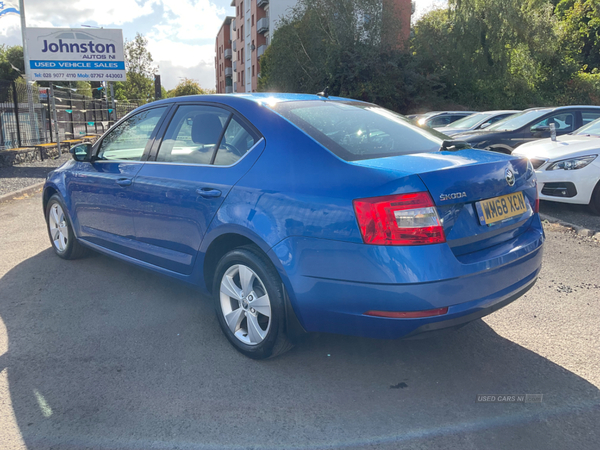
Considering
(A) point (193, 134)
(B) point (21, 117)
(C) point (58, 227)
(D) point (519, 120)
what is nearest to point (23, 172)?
(B) point (21, 117)

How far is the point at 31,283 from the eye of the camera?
4.74m

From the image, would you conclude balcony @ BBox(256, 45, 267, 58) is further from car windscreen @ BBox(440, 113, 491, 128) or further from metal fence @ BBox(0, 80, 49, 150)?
car windscreen @ BBox(440, 113, 491, 128)

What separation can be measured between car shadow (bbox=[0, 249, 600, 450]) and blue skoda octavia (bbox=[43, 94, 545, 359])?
1.07ft

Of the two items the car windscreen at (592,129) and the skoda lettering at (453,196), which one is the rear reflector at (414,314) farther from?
the car windscreen at (592,129)

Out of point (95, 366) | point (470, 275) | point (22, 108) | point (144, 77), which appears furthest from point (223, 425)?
point (144, 77)

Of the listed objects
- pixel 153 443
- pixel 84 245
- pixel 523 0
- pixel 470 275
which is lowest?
pixel 153 443

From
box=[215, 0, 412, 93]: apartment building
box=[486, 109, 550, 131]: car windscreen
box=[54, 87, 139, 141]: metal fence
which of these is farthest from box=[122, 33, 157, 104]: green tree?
box=[486, 109, 550, 131]: car windscreen

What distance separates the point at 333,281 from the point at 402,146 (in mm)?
1022

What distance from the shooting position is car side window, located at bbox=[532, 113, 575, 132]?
982 centimetres

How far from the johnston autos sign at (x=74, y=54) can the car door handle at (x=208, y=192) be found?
62.6 ft

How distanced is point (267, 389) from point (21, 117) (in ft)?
51.9

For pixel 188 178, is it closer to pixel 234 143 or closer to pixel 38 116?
pixel 234 143

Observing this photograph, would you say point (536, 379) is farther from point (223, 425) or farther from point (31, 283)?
point (31, 283)

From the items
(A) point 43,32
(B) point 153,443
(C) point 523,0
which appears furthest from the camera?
(C) point 523,0
